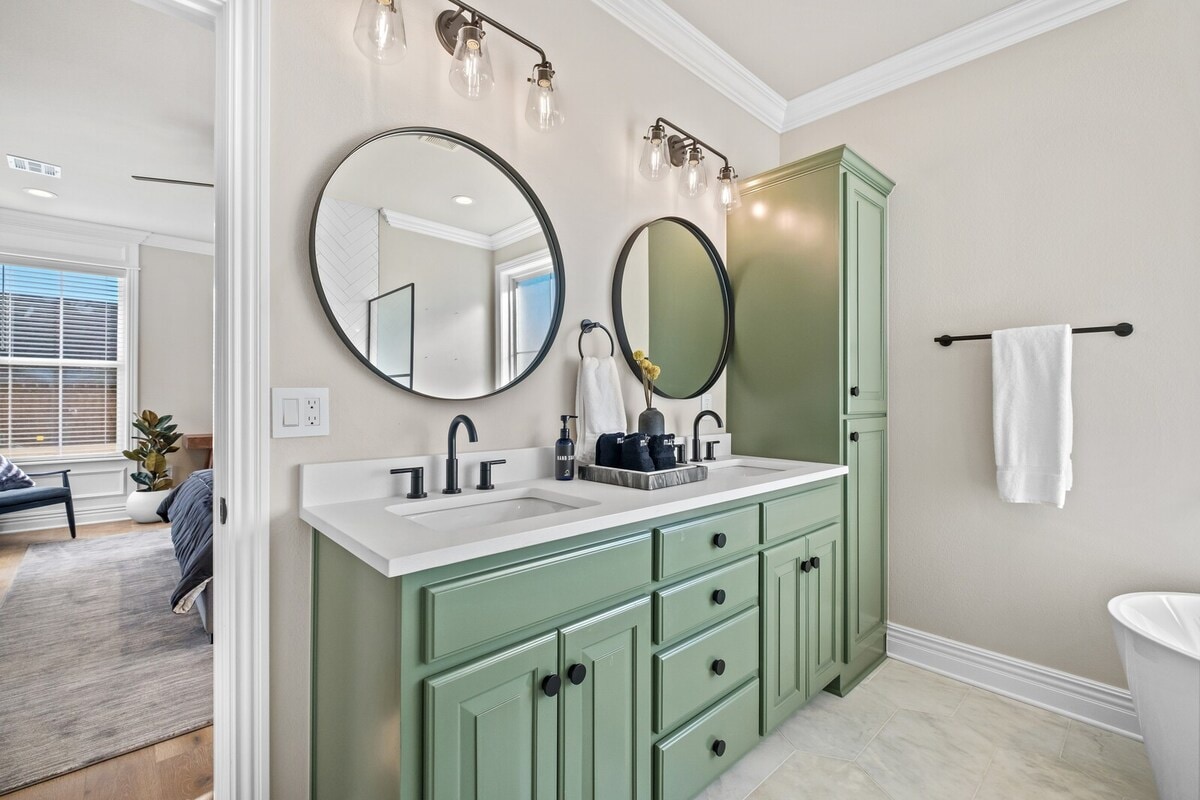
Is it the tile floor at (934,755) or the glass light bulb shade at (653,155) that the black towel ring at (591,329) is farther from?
the tile floor at (934,755)

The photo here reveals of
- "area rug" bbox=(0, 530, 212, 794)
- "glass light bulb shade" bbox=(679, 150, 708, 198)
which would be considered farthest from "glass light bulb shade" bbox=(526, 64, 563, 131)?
"area rug" bbox=(0, 530, 212, 794)

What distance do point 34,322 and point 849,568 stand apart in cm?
643

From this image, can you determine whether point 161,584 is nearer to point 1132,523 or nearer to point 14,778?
point 14,778

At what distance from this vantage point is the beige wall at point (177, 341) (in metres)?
5.13

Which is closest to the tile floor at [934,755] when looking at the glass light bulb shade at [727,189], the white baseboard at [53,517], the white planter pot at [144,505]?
the glass light bulb shade at [727,189]

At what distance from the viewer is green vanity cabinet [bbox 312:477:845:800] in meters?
0.99

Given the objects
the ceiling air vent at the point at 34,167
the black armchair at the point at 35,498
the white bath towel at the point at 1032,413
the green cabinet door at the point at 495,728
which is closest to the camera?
the green cabinet door at the point at 495,728

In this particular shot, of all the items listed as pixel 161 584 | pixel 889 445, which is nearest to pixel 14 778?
pixel 161 584

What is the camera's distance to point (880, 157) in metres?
2.56

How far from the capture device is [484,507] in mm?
1520

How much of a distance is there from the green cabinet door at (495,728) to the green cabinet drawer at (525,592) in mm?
54

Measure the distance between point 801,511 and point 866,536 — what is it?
63 cm

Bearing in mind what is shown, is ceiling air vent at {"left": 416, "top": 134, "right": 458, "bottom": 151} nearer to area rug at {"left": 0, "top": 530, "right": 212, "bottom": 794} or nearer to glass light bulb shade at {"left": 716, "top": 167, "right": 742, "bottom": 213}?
glass light bulb shade at {"left": 716, "top": 167, "right": 742, "bottom": 213}

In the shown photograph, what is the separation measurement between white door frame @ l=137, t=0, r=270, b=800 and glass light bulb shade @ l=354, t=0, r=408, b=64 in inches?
8.4
